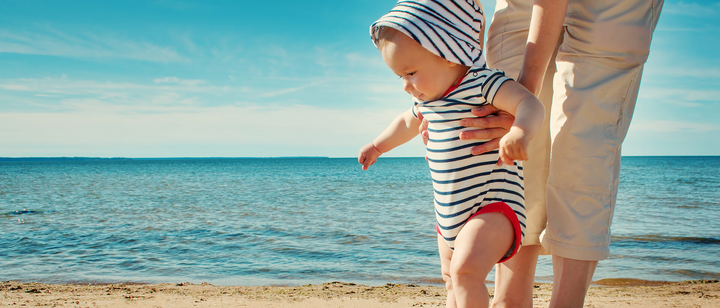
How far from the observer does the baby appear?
138 cm

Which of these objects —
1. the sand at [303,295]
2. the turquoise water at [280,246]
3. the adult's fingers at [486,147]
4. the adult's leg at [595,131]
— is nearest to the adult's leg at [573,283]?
the adult's leg at [595,131]

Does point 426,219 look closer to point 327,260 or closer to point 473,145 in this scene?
point 327,260

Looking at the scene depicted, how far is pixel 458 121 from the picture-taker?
1.48 metres

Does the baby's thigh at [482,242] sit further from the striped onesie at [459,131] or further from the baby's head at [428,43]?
the baby's head at [428,43]

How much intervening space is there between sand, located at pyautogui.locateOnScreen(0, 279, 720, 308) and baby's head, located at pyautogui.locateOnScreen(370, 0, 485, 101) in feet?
9.56

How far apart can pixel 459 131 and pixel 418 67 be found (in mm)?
253

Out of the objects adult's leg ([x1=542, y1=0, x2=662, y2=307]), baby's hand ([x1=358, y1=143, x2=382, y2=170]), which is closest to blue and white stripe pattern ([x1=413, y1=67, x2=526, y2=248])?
adult's leg ([x1=542, y1=0, x2=662, y2=307])

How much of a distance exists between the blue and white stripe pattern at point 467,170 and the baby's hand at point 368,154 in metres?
0.49

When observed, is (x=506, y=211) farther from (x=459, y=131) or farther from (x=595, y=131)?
(x=595, y=131)

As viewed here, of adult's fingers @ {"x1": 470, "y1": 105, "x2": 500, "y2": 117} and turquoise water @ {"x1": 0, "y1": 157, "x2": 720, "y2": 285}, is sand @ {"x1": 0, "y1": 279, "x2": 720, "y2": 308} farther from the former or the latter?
adult's fingers @ {"x1": 470, "y1": 105, "x2": 500, "y2": 117}

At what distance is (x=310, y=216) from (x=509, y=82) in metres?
10.3

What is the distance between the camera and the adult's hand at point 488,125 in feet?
4.61

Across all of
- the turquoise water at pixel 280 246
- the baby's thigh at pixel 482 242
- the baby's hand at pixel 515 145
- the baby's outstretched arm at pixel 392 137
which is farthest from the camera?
the turquoise water at pixel 280 246

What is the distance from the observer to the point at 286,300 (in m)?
4.16
